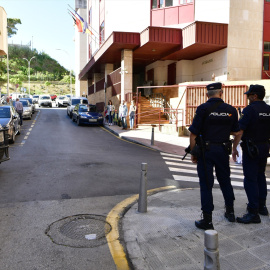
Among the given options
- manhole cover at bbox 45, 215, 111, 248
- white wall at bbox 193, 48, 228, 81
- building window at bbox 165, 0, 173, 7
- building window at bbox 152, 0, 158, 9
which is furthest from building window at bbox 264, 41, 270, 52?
manhole cover at bbox 45, 215, 111, 248

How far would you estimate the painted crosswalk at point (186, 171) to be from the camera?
24.8 ft

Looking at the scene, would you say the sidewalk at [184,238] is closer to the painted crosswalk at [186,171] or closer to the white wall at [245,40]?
the painted crosswalk at [186,171]

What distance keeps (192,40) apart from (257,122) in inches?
550

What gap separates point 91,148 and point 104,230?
792 cm

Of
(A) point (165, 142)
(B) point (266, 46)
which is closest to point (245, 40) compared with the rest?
(B) point (266, 46)

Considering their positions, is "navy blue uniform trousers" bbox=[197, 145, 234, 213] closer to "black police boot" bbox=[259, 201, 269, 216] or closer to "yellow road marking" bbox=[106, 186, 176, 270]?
"black police boot" bbox=[259, 201, 269, 216]

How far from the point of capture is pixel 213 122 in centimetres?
422

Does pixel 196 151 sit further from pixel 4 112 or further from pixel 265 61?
pixel 265 61

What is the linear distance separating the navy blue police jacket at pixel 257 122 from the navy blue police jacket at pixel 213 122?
1.27ft

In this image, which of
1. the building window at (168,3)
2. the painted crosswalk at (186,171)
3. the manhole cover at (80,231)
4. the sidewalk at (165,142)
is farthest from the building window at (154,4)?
the manhole cover at (80,231)

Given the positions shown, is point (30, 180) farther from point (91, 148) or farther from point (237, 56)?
point (237, 56)

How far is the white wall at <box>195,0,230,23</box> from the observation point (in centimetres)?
1814

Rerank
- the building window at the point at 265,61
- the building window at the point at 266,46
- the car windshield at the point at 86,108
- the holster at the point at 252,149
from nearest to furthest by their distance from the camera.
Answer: the holster at the point at 252,149
the building window at the point at 266,46
the building window at the point at 265,61
the car windshield at the point at 86,108

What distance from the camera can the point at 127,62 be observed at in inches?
853
